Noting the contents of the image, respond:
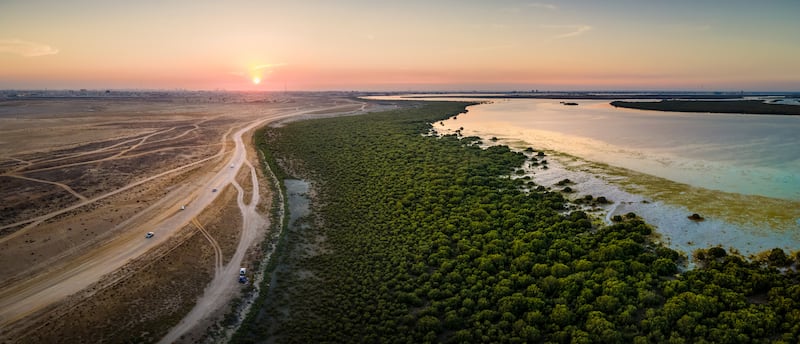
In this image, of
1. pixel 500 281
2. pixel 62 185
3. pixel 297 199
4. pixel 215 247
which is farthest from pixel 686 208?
pixel 62 185

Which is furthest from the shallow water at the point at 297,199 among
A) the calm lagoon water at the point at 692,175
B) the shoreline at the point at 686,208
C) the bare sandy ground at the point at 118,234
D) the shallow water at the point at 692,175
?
the calm lagoon water at the point at 692,175

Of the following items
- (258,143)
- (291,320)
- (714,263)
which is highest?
(258,143)

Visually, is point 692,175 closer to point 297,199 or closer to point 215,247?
point 297,199

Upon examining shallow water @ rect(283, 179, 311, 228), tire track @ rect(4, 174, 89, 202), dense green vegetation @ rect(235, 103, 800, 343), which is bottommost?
dense green vegetation @ rect(235, 103, 800, 343)

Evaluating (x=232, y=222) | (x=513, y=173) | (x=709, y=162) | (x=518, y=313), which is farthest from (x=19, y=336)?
(x=709, y=162)

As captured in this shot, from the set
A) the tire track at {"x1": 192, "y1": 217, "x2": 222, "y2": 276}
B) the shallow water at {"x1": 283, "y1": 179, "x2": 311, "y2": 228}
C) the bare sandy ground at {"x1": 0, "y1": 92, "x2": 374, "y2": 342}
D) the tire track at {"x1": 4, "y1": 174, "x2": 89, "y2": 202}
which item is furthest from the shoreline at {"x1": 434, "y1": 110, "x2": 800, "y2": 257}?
the tire track at {"x1": 4, "y1": 174, "x2": 89, "y2": 202}

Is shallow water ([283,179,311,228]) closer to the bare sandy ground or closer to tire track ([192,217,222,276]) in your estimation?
the bare sandy ground

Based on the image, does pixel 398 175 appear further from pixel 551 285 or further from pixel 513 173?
pixel 551 285
